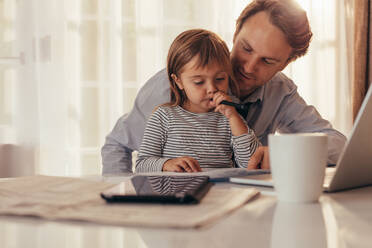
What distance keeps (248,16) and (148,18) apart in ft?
4.23

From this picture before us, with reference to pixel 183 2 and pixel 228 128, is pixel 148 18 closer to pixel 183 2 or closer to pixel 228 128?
pixel 183 2

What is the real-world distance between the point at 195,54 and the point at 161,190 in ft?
3.12

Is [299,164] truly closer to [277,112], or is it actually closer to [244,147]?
[244,147]

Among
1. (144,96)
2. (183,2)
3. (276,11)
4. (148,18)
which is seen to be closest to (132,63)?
(148,18)

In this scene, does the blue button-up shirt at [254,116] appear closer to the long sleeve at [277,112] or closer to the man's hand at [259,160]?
the long sleeve at [277,112]

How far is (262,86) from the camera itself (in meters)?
1.60

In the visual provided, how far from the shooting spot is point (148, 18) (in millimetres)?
2783

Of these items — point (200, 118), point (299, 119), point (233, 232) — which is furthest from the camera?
point (299, 119)

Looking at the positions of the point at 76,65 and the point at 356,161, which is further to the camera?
the point at 76,65

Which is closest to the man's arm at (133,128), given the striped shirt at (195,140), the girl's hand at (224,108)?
the striped shirt at (195,140)

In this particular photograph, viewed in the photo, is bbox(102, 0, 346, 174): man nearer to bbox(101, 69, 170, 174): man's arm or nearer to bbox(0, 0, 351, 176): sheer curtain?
bbox(101, 69, 170, 174): man's arm

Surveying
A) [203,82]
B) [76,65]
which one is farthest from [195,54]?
[76,65]

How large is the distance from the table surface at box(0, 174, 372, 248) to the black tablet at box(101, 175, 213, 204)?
0.06 metres

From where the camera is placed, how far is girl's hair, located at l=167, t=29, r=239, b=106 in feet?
4.85
